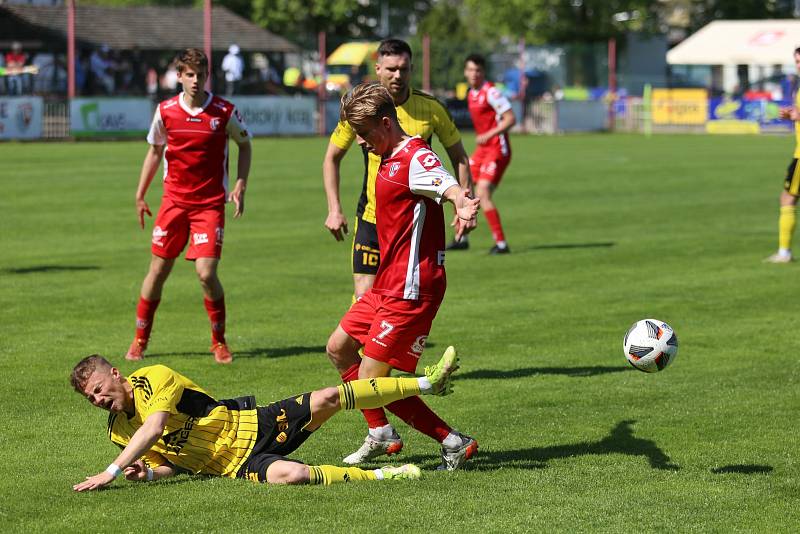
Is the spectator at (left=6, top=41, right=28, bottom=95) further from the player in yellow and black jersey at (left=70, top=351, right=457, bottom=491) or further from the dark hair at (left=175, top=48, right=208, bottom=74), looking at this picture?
the player in yellow and black jersey at (left=70, top=351, right=457, bottom=491)

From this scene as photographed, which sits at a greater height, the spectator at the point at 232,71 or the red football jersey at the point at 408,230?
the spectator at the point at 232,71

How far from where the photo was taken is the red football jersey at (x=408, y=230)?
22.3 feet

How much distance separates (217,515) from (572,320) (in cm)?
666

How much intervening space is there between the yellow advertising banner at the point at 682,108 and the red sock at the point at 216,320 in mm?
45426

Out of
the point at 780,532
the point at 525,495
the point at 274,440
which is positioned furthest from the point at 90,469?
the point at 780,532

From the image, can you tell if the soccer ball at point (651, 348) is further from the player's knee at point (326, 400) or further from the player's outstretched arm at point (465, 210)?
the player's knee at point (326, 400)

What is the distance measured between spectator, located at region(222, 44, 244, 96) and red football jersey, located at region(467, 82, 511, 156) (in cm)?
2742

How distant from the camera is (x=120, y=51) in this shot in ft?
157

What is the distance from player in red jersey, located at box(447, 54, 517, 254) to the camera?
17562mm

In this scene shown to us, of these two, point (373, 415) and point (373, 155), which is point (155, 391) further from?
point (373, 155)

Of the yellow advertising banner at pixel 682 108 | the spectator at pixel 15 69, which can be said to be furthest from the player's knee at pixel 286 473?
the yellow advertising banner at pixel 682 108

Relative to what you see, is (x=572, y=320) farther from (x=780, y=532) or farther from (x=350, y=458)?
(x=780, y=532)

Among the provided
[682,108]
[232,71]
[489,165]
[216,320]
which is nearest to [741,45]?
[682,108]

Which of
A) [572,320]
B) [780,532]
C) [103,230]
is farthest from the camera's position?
[103,230]
